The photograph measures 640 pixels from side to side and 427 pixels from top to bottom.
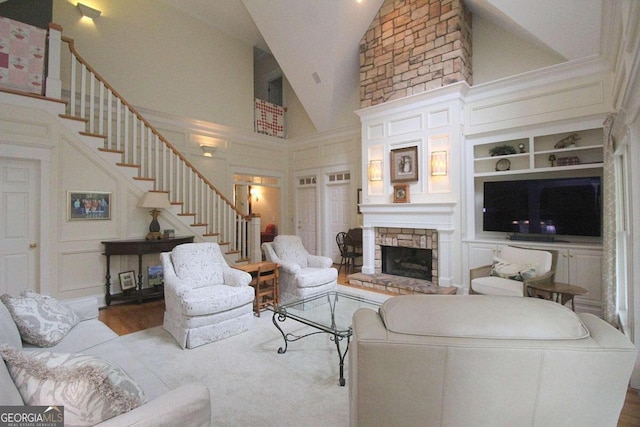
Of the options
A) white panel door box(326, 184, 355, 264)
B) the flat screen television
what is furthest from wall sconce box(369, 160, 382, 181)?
the flat screen television

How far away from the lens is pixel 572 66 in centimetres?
370

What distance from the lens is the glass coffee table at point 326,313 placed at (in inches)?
93.9

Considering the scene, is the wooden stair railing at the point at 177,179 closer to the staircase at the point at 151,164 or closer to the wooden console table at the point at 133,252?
the staircase at the point at 151,164

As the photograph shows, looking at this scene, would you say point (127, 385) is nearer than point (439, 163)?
Yes

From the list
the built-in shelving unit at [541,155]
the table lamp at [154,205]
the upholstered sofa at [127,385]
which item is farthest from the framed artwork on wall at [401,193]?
the upholstered sofa at [127,385]

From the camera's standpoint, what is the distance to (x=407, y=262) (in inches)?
207

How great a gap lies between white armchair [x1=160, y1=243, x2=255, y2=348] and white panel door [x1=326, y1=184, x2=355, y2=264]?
11.9 feet

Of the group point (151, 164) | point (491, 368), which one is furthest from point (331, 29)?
point (491, 368)

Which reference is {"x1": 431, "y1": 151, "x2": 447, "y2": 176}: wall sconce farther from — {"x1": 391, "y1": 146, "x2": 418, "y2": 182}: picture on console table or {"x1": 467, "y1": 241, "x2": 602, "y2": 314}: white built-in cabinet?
{"x1": 467, "y1": 241, "x2": 602, "y2": 314}: white built-in cabinet

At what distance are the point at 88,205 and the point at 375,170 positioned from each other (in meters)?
4.44

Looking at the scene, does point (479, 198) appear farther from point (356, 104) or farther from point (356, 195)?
point (356, 104)

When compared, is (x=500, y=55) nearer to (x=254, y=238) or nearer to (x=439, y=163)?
(x=439, y=163)

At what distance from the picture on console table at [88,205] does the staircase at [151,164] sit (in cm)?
47

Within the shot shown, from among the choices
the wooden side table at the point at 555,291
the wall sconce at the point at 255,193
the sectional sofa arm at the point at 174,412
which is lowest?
the wooden side table at the point at 555,291
